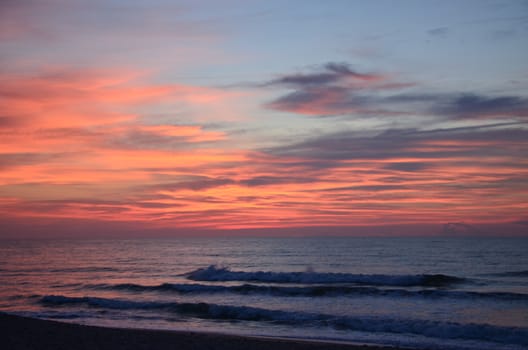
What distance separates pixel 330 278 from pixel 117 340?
22243 millimetres

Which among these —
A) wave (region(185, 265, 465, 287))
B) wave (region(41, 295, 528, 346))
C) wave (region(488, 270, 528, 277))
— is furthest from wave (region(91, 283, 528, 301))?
wave (region(488, 270, 528, 277))

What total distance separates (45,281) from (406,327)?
87.3 feet

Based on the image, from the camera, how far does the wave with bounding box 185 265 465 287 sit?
31.2 m

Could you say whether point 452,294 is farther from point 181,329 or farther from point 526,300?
point 181,329

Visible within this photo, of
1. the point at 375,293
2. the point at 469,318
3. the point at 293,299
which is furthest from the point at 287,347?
the point at 375,293

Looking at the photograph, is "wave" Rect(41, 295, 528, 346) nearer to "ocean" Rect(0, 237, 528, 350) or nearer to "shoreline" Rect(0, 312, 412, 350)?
"ocean" Rect(0, 237, 528, 350)

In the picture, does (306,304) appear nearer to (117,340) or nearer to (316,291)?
(316,291)

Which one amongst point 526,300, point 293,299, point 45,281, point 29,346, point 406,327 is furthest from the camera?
point 45,281

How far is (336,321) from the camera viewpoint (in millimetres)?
17906

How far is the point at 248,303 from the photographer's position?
23109 millimetres

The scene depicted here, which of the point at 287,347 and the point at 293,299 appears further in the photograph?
the point at 293,299

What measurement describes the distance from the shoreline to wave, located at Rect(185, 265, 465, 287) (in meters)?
18.2

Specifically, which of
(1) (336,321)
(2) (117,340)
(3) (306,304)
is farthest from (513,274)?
(2) (117,340)

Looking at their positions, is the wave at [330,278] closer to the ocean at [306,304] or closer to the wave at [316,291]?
the ocean at [306,304]
